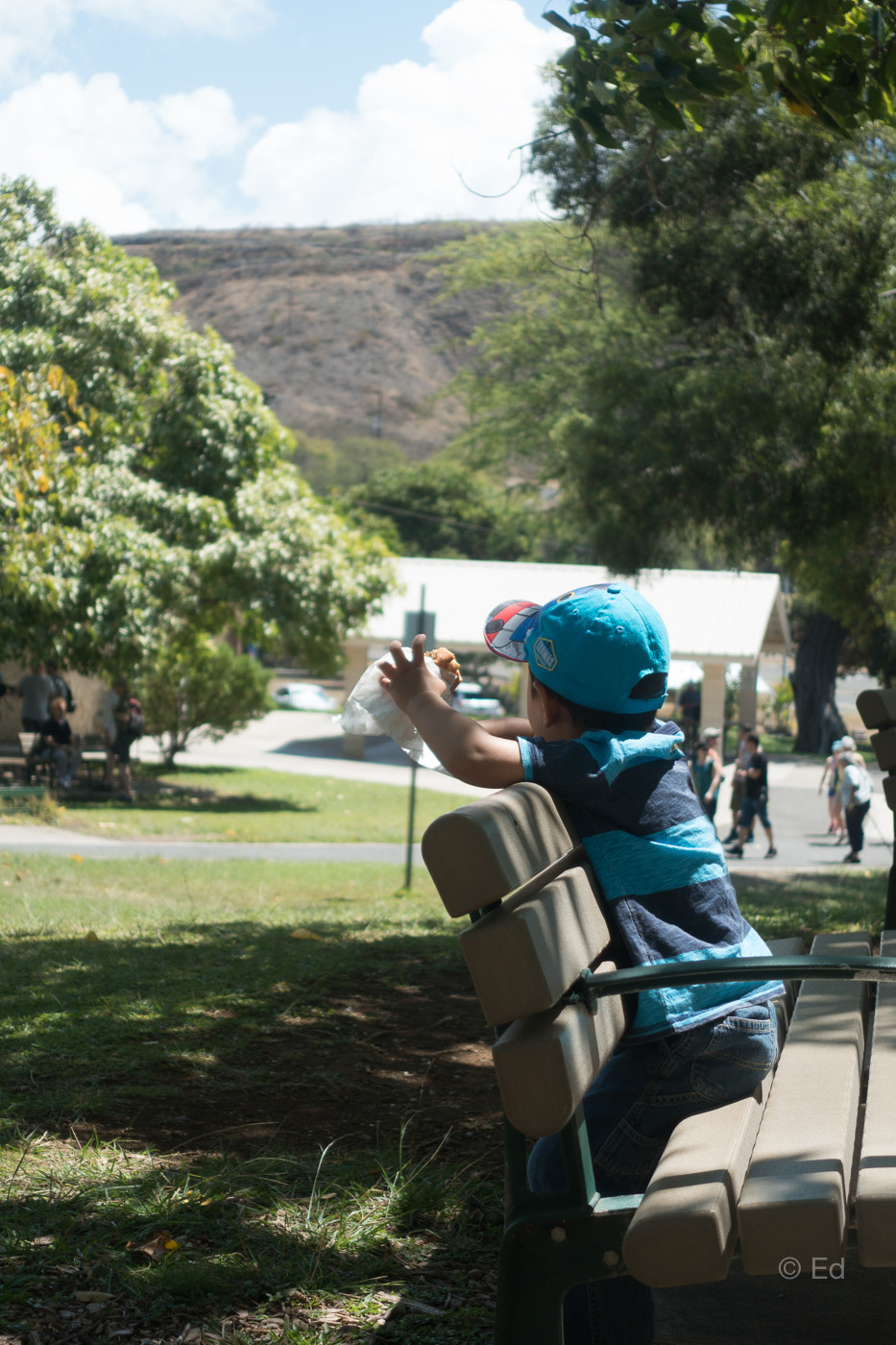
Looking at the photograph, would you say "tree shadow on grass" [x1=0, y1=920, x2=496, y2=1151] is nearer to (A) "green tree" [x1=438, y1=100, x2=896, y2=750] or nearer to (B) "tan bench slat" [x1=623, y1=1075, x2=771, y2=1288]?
(B) "tan bench slat" [x1=623, y1=1075, x2=771, y2=1288]

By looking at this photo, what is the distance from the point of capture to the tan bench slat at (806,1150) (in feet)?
5.80

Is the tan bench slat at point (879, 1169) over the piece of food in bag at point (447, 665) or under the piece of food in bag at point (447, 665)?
under

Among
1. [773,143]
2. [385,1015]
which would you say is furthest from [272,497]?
[385,1015]

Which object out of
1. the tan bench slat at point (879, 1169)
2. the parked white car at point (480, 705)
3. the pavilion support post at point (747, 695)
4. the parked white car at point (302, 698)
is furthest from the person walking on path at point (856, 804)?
the parked white car at point (302, 698)

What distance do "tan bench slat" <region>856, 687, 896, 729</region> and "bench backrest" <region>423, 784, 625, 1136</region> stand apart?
8.34 feet

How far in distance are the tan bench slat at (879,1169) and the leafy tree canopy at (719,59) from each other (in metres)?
3.55

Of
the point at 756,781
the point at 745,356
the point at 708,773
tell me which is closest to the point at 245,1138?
the point at 745,356

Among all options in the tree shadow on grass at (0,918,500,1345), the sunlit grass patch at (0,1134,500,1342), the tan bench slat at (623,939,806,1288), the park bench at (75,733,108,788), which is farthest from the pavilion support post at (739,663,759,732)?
the tan bench slat at (623,939,806,1288)

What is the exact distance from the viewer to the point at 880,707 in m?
4.31

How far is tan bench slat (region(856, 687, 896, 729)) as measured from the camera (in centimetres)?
429

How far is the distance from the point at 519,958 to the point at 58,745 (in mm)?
19481

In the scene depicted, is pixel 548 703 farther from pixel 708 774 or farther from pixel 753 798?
pixel 708 774

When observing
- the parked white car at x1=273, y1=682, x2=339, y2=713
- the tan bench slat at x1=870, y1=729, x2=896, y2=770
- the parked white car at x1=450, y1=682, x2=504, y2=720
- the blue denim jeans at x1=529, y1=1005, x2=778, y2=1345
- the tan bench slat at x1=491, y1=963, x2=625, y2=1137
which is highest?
the tan bench slat at x1=870, y1=729, x2=896, y2=770

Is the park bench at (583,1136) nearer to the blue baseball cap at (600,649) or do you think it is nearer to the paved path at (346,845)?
the blue baseball cap at (600,649)
